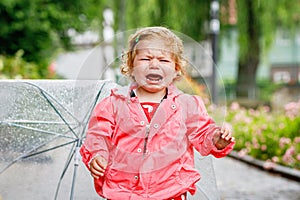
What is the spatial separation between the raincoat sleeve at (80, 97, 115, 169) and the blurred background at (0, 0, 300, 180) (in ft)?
20.6

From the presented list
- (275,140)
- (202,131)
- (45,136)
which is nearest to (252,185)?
(275,140)

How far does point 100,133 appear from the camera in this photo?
2.82 metres

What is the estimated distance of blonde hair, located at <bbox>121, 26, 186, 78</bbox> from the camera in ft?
9.48

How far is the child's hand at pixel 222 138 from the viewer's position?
2723 mm

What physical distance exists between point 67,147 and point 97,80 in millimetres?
597

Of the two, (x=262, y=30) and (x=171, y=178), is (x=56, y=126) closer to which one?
(x=171, y=178)

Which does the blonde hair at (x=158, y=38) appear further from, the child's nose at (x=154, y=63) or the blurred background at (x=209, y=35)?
the blurred background at (x=209, y=35)

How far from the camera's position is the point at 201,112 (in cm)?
288

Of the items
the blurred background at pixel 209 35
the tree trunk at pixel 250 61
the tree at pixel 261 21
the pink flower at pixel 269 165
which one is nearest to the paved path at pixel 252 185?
the pink flower at pixel 269 165

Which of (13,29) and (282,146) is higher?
(13,29)

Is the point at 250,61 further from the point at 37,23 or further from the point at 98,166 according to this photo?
the point at 98,166

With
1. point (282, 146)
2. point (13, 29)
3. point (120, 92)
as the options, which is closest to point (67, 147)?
point (120, 92)

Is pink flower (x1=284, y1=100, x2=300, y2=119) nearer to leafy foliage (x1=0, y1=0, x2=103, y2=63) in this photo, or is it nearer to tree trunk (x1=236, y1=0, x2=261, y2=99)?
leafy foliage (x1=0, y1=0, x2=103, y2=63)

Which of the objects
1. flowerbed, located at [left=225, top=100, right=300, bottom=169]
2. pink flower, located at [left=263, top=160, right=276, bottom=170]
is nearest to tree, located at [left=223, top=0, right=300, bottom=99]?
flowerbed, located at [left=225, top=100, right=300, bottom=169]
